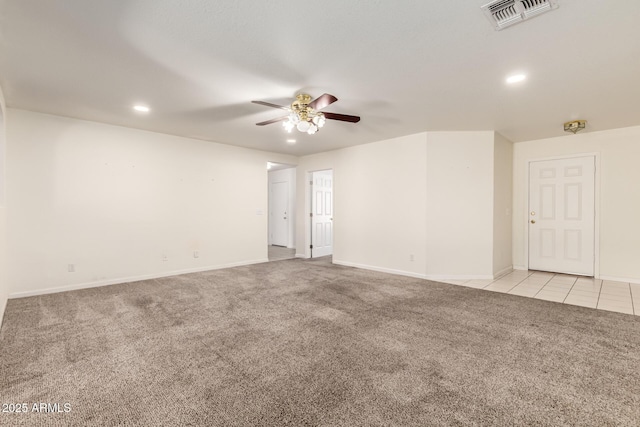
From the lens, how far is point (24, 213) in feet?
12.5

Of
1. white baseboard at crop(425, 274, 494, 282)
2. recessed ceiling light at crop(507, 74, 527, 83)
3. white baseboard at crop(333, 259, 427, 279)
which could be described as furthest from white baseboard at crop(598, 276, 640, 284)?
recessed ceiling light at crop(507, 74, 527, 83)

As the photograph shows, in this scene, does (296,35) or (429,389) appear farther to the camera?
(296,35)

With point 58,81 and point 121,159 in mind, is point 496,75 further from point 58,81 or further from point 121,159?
point 121,159

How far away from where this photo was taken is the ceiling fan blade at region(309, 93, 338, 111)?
2763 millimetres

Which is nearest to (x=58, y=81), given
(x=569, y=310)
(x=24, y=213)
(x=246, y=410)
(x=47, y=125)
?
(x=47, y=125)

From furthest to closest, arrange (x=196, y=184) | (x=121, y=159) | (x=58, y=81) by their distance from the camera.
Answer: (x=196, y=184), (x=121, y=159), (x=58, y=81)

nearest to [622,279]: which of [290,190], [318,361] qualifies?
[318,361]

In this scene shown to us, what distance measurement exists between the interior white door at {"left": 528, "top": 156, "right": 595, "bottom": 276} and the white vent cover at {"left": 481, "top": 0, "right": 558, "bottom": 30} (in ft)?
14.4

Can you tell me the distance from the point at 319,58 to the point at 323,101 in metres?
0.47

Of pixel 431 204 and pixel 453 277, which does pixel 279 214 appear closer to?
pixel 431 204

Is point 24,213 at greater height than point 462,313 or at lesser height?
greater

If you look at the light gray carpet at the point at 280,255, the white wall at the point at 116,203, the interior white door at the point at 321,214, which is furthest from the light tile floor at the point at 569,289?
the white wall at the point at 116,203

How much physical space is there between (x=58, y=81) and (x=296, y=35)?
8.55 ft

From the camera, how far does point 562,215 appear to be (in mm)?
5191
